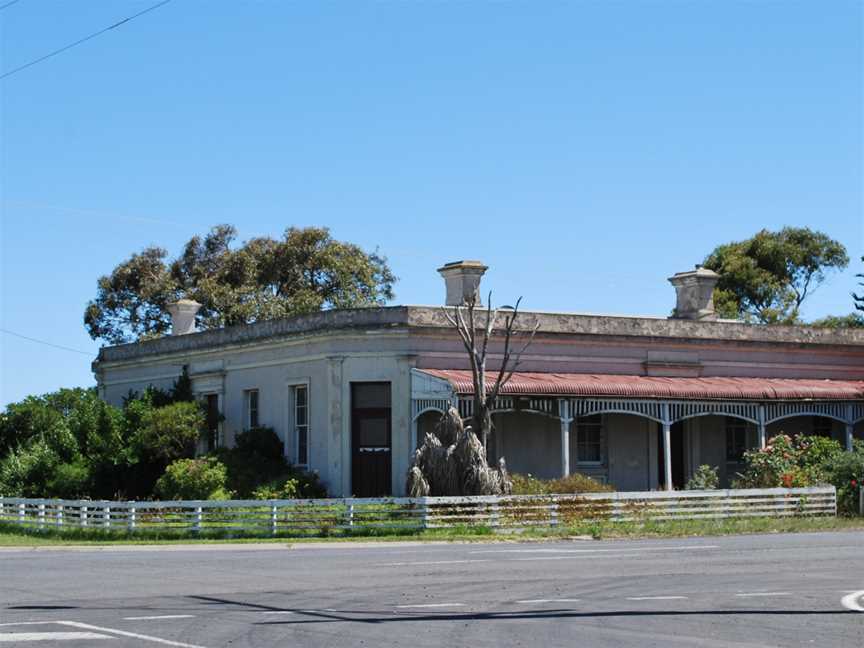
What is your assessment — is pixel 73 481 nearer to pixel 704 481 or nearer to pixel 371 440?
pixel 371 440

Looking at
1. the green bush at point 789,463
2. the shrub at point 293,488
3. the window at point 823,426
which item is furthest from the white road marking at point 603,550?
the window at point 823,426

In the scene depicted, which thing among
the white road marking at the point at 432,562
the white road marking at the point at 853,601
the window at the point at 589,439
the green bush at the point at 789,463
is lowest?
the white road marking at the point at 853,601

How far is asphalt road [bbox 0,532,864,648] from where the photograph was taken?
38.3 feet

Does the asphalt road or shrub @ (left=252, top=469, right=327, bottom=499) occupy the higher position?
shrub @ (left=252, top=469, right=327, bottom=499)

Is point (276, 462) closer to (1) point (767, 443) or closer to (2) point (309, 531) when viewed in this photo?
(2) point (309, 531)

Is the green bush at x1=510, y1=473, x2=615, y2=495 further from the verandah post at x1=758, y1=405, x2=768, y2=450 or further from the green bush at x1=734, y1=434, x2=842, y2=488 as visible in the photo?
the verandah post at x1=758, y1=405, x2=768, y2=450

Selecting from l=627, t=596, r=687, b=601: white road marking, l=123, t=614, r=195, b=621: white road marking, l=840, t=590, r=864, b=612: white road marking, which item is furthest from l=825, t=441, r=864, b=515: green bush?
l=123, t=614, r=195, b=621: white road marking

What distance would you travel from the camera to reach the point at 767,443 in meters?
40.4

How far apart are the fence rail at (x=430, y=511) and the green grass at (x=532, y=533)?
7.7 inches

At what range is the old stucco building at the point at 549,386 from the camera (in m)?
34.2

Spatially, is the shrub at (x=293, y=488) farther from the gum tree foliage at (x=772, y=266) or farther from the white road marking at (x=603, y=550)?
the gum tree foliage at (x=772, y=266)

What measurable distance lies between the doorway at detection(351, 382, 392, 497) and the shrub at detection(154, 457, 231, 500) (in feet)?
11.1

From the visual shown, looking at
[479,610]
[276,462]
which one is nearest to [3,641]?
[479,610]

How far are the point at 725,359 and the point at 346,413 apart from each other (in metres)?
12.2
